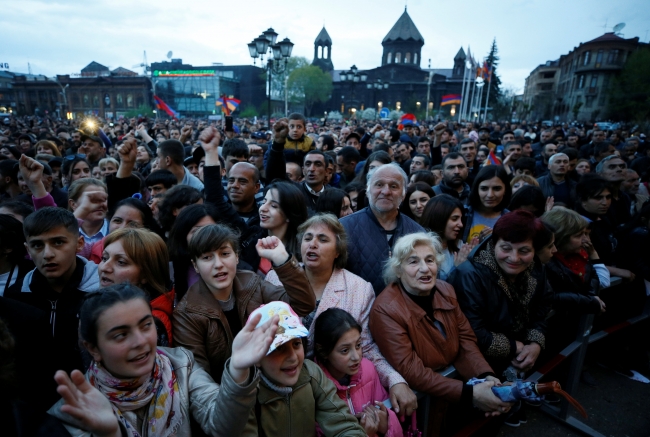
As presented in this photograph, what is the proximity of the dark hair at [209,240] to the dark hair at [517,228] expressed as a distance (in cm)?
207

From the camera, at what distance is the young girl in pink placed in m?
2.22

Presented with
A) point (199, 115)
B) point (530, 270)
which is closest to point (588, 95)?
point (199, 115)

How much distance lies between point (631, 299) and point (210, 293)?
463 cm

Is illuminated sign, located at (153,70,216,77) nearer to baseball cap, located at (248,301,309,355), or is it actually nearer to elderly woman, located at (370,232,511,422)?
elderly woman, located at (370,232,511,422)

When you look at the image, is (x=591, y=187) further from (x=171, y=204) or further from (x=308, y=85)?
(x=308, y=85)


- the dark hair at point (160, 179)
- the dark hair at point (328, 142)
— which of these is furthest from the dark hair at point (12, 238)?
the dark hair at point (328, 142)

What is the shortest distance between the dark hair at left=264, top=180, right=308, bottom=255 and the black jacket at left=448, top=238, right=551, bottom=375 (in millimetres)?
1423

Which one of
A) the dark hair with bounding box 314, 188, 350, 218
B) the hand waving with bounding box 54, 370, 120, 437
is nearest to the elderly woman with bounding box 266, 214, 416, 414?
the dark hair with bounding box 314, 188, 350, 218

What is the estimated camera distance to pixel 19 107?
256 ft

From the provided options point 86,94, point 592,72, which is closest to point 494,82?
point 592,72

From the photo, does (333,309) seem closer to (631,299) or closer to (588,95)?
(631,299)

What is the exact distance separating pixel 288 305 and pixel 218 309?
487 millimetres

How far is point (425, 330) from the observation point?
257 cm

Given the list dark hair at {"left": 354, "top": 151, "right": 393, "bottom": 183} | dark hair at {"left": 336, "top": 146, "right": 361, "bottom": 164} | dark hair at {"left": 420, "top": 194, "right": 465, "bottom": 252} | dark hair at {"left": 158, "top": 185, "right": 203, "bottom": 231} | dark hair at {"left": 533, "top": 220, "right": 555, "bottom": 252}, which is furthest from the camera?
dark hair at {"left": 336, "top": 146, "right": 361, "bottom": 164}
